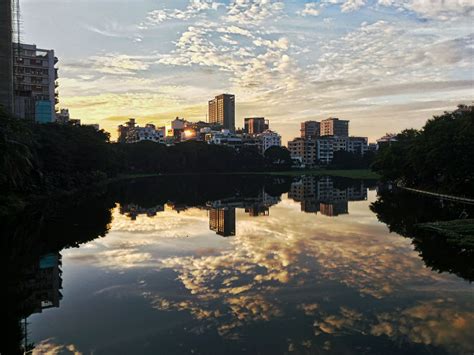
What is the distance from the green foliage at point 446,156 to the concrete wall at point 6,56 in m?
47.0

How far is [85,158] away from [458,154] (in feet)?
151

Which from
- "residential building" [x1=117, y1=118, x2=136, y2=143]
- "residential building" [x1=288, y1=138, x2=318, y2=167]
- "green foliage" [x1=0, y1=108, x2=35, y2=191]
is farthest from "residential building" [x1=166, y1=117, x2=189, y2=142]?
"green foliage" [x1=0, y1=108, x2=35, y2=191]

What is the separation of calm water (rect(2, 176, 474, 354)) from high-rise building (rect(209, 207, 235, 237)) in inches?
11.7

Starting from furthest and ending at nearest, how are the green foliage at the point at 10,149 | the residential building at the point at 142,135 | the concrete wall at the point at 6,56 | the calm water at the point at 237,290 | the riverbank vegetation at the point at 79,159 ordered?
1. the residential building at the point at 142,135
2. the concrete wall at the point at 6,56
3. the riverbank vegetation at the point at 79,159
4. the green foliage at the point at 10,149
5. the calm water at the point at 237,290

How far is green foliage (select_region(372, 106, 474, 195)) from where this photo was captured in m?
36.1

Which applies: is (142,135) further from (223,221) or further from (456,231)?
(456,231)

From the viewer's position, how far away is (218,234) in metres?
24.3

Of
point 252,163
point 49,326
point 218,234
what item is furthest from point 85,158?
point 252,163

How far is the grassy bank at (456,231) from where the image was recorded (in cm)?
1902

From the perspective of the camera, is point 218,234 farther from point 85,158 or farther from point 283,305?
point 85,158

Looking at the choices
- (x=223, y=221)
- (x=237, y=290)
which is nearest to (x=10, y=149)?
(x=223, y=221)

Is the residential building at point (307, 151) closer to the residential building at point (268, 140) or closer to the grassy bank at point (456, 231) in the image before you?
the residential building at point (268, 140)

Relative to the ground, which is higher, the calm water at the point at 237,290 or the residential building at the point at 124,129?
the residential building at the point at 124,129

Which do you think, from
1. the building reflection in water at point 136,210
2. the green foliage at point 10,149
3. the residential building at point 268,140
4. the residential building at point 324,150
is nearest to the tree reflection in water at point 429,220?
the building reflection in water at point 136,210
